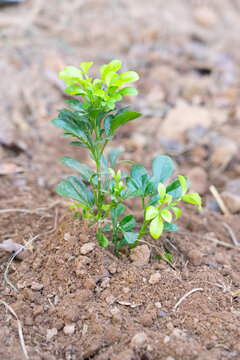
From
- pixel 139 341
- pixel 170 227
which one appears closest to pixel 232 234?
pixel 170 227

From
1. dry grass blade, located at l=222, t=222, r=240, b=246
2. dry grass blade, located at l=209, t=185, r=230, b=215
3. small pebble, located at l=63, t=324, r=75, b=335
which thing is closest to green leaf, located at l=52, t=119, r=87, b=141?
small pebble, located at l=63, t=324, r=75, b=335

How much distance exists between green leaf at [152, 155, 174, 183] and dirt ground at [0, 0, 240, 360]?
340mm

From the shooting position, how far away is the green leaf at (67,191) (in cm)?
160

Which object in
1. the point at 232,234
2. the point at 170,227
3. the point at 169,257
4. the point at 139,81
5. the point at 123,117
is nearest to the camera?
the point at 123,117

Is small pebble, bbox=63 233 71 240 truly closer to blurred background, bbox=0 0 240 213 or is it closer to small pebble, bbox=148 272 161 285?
small pebble, bbox=148 272 161 285

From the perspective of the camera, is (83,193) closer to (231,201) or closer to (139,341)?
(139,341)

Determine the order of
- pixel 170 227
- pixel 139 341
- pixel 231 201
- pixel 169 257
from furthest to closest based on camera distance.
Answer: pixel 231 201 → pixel 169 257 → pixel 170 227 → pixel 139 341

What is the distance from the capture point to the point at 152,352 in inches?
53.3

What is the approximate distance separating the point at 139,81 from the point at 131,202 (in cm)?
212

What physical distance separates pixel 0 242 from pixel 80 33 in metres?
3.40

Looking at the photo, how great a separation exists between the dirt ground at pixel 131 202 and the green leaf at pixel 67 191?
0.20 m

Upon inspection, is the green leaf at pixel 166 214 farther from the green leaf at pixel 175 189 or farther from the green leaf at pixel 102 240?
the green leaf at pixel 102 240

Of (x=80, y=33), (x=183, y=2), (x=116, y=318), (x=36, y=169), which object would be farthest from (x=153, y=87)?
(x=116, y=318)

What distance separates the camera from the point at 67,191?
→ 5.32 ft
